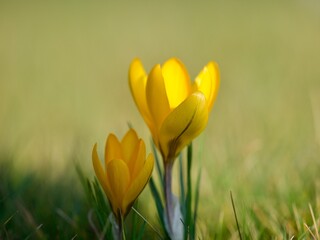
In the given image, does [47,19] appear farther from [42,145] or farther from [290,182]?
[290,182]

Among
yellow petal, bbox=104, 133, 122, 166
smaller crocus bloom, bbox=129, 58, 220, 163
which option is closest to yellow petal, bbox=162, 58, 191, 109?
smaller crocus bloom, bbox=129, 58, 220, 163

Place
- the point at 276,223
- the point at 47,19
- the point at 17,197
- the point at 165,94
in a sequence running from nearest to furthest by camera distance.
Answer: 1. the point at 165,94
2. the point at 276,223
3. the point at 17,197
4. the point at 47,19

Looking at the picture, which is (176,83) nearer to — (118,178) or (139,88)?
(139,88)

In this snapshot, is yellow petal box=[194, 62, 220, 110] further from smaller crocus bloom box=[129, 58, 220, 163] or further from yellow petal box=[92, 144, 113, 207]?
yellow petal box=[92, 144, 113, 207]

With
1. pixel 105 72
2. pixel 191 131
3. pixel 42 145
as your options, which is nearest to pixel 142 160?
pixel 191 131

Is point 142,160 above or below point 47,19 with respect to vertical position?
below

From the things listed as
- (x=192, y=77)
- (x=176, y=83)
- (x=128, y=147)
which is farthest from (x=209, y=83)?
(x=192, y=77)
